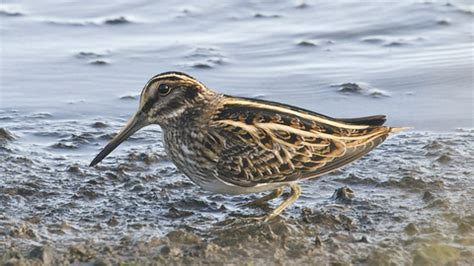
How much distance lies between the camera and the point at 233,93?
10.5 m

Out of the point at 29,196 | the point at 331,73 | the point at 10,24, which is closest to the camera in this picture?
the point at 29,196

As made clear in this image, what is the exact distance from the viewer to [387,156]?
914cm

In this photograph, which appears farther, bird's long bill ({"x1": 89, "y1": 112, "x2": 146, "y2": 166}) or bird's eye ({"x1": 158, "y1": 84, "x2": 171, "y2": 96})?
bird's long bill ({"x1": 89, "y1": 112, "x2": 146, "y2": 166})

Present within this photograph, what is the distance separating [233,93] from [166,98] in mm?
2588

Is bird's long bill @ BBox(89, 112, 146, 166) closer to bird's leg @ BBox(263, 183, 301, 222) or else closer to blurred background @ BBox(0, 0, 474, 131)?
bird's leg @ BBox(263, 183, 301, 222)

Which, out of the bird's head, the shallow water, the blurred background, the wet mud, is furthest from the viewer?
the blurred background

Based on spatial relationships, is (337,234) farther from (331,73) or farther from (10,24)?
(10,24)

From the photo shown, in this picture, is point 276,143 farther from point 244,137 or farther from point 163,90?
point 163,90

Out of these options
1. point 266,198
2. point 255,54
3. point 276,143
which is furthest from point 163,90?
point 255,54

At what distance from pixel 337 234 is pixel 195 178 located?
1.10 metres

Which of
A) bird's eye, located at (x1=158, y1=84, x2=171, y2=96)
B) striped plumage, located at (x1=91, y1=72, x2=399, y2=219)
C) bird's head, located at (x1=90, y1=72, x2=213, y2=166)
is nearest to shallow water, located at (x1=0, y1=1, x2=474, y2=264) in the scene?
striped plumage, located at (x1=91, y1=72, x2=399, y2=219)

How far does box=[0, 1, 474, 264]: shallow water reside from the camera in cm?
737

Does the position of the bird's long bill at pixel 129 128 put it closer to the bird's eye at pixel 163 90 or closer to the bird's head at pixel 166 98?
the bird's head at pixel 166 98

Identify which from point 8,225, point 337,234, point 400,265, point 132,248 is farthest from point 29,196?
point 400,265
